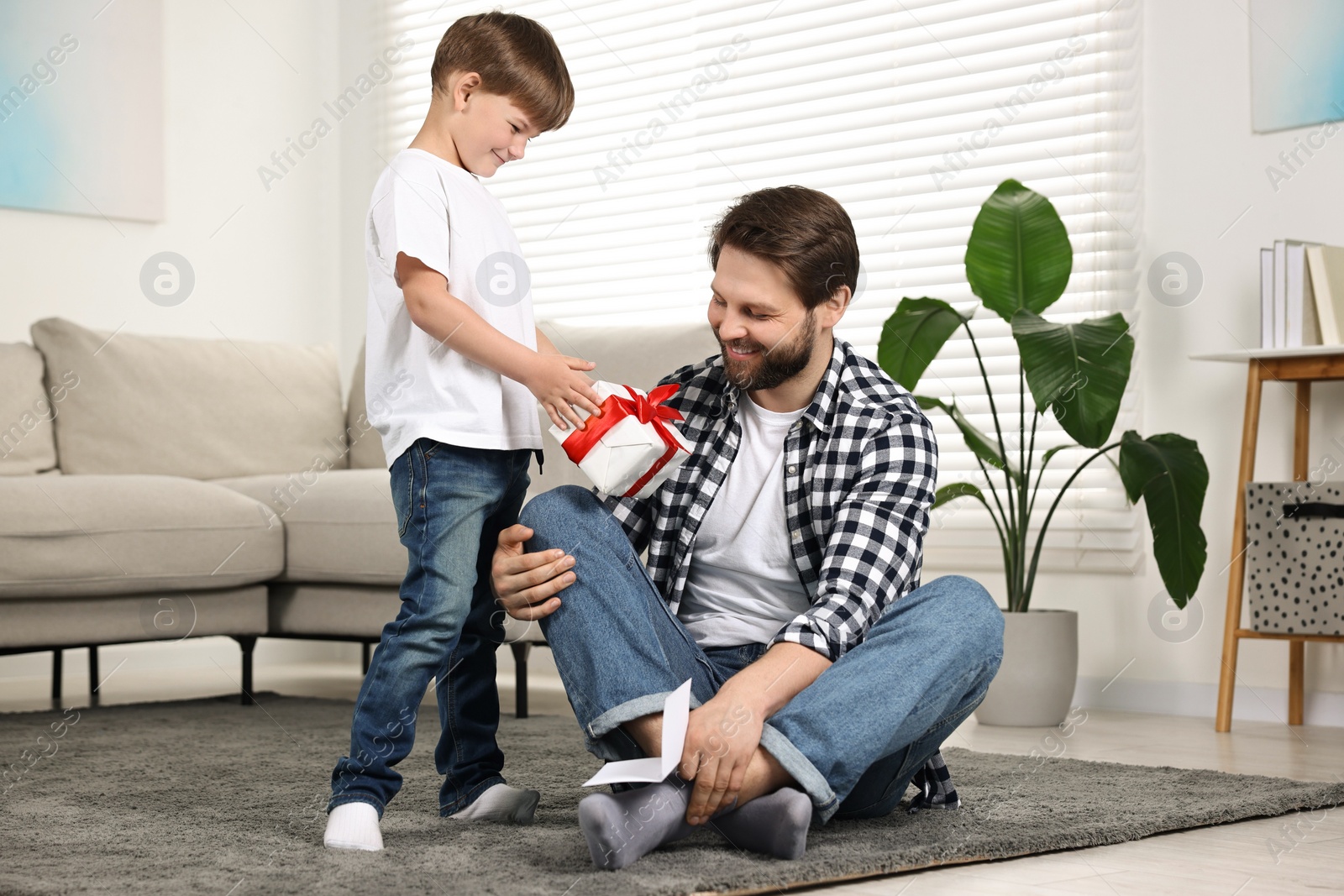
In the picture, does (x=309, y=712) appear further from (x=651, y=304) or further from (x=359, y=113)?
(x=359, y=113)

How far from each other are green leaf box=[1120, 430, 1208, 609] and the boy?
4.79ft

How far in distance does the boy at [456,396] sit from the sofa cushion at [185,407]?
1.95m

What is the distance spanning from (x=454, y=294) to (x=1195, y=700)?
6.56 feet

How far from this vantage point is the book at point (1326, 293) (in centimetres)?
265

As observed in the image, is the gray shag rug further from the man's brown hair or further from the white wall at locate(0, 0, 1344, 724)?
the white wall at locate(0, 0, 1344, 724)

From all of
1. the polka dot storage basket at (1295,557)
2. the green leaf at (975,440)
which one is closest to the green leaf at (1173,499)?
the polka dot storage basket at (1295,557)

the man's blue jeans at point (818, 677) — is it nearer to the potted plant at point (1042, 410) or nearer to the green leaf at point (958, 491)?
the potted plant at point (1042, 410)

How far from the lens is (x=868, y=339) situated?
3510 millimetres

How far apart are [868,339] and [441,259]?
2043mm

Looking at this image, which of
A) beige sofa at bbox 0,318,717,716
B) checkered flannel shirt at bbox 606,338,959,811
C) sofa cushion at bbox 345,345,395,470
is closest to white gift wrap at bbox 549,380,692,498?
checkered flannel shirt at bbox 606,338,959,811

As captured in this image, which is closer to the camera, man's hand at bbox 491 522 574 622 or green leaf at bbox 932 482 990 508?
man's hand at bbox 491 522 574 622

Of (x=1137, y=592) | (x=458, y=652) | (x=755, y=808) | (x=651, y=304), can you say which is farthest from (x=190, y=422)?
(x=755, y=808)

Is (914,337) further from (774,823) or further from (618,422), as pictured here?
(774,823)

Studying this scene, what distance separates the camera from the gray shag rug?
1333 mm
